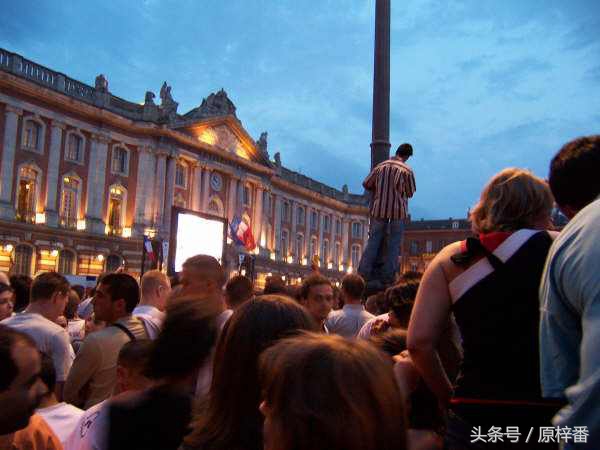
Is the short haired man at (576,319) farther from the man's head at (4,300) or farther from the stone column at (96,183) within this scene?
the stone column at (96,183)

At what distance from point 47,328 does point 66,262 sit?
1141 inches

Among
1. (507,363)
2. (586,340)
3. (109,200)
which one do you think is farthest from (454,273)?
(109,200)

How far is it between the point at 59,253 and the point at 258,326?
31.2m

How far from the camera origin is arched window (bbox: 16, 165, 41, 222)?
96.0 feet

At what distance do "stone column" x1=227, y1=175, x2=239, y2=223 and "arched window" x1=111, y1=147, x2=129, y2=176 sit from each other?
8647mm

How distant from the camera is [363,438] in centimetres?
128

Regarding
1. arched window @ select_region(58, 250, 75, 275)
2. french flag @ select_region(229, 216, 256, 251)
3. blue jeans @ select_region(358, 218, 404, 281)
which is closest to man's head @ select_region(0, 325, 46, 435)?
blue jeans @ select_region(358, 218, 404, 281)

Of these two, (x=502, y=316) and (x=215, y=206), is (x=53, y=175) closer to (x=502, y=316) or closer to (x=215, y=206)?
(x=215, y=206)

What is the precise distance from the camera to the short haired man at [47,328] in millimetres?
4320

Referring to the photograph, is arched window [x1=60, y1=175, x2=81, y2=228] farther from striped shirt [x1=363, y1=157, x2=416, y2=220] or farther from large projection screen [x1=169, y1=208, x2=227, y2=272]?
striped shirt [x1=363, y1=157, x2=416, y2=220]

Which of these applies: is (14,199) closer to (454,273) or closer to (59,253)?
(59,253)

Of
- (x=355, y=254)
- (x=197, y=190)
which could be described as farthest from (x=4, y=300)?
(x=355, y=254)

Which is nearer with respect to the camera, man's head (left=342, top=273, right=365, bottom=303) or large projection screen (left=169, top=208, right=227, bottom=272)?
man's head (left=342, top=273, right=365, bottom=303)

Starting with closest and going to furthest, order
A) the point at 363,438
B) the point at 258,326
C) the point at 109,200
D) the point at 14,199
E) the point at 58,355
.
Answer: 1. the point at 363,438
2. the point at 258,326
3. the point at 58,355
4. the point at 14,199
5. the point at 109,200
